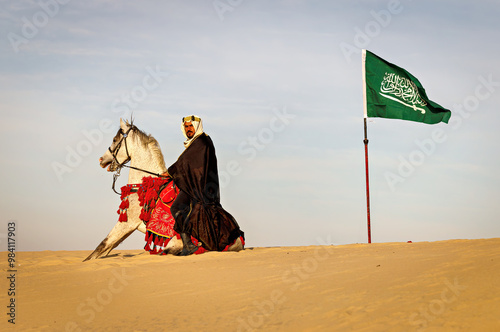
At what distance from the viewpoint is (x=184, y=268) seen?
1098 centimetres

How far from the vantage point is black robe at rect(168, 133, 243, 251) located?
512 inches

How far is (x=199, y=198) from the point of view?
1331 centimetres

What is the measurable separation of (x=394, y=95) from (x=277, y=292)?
30.9 ft

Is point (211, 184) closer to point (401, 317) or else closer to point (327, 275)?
point (327, 275)

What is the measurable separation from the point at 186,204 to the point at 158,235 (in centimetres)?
92

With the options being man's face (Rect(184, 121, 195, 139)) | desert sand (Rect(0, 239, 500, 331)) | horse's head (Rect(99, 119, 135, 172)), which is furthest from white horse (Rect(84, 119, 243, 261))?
desert sand (Rect(0, 239, 500, 331))

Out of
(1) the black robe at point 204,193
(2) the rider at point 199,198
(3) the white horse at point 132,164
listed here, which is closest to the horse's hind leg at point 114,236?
(3) the white horse at point 132,164

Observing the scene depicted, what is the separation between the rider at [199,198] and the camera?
13.0m

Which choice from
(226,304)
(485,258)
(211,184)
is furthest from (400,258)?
(211,184)

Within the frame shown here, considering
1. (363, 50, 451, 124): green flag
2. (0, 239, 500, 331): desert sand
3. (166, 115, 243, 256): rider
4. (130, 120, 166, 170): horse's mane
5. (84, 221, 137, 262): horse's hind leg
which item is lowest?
(0, 239, 500, 331): desert sand

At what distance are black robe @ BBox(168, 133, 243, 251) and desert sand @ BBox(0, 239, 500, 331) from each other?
80cm

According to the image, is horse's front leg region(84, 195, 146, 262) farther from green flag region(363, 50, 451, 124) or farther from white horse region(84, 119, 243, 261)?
green flag region(363, 50, 451, 124)

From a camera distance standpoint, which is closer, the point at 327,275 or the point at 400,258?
the point at 327,275

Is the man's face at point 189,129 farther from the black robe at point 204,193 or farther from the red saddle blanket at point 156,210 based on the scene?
the red saddle blanket at point 156,210
